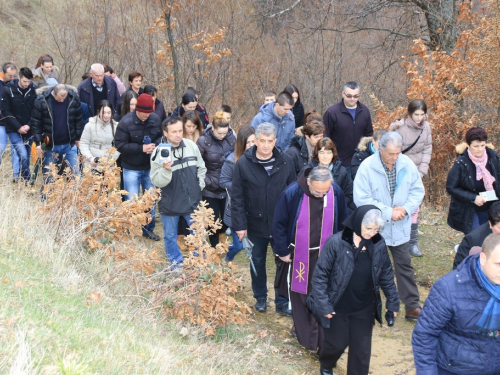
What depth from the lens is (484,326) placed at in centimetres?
358

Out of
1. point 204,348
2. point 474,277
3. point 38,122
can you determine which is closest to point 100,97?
point 38,122

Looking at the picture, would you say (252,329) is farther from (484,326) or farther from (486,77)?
(486,77)

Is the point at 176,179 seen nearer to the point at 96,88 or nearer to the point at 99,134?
the point at 99,134

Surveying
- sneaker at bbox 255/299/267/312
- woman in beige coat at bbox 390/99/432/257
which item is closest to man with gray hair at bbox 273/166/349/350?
sneaker at bbox 255/299/267/312

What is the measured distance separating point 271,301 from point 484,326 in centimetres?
364

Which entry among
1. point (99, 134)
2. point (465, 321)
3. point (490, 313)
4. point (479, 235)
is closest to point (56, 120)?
point (99, 134)

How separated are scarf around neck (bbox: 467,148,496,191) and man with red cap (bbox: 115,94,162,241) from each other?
4090 millimetres

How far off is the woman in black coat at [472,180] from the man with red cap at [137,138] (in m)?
3.93

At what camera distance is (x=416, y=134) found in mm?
7906

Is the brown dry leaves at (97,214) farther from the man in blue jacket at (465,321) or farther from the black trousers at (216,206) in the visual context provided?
the man in blue jacket at (465,321)

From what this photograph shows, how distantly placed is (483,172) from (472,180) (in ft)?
0.53

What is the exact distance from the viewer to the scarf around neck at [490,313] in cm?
351

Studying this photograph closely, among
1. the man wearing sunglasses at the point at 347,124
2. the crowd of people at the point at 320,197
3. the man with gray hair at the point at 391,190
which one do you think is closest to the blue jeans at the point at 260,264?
the crowd of people at the point at 320,197

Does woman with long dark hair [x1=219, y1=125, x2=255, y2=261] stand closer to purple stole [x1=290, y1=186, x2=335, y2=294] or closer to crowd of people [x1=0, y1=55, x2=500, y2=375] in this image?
crowd of people [x1=0, y1=55, x2=500, y2=375]
